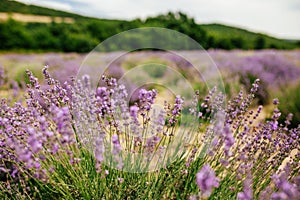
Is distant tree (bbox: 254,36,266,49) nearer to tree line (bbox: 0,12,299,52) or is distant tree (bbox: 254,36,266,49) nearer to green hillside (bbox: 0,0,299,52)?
green hillside (bbox: 0,0,299,52)

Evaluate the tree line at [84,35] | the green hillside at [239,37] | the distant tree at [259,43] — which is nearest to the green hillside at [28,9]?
the tree line at [84,35]

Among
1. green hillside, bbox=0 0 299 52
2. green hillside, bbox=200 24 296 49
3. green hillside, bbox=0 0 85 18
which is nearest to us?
green hillside, bbox=0 0 299 52

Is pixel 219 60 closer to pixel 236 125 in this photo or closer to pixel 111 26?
pixel 236 125

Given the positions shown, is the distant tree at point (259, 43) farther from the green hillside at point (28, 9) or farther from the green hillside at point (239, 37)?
the green hillside at point (28, 9)

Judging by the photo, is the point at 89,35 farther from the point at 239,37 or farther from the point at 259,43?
the point at 259,43

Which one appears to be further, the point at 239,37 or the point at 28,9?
the point at 28,9

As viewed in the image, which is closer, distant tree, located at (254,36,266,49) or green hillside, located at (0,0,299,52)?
green hillside, located at (0,0,299,52)

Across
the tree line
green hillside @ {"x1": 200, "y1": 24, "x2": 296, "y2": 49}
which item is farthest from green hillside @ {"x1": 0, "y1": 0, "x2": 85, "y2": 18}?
green hillside @ {"x1": 200, "y1": 24, "x2": 296, "y2": 49}

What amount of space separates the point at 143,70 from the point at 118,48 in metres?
9.38

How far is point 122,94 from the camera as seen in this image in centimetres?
180

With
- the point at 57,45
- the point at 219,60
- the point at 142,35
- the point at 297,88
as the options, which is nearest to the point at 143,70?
the point at 219,60

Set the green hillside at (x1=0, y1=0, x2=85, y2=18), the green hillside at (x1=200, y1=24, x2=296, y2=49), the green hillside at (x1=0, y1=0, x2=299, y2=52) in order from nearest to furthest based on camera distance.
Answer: the green hillside at (x1=0, y1=0, x2=299, y2=52) < the green hillside at (x1=200, y1=24, x2=296, y2=49) < the green hillside at (x1=0, y1=0, x2=85, y2=18)

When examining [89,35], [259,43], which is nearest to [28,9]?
[89,35]

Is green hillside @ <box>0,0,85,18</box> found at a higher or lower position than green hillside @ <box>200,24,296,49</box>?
higher
